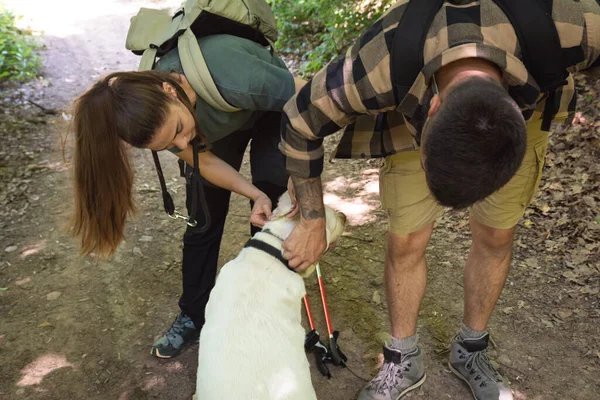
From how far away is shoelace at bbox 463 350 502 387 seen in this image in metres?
2.57

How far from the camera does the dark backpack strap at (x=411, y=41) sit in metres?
1.61

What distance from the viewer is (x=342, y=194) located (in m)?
4.64

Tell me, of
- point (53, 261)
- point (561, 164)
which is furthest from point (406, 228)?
point (53, 261)

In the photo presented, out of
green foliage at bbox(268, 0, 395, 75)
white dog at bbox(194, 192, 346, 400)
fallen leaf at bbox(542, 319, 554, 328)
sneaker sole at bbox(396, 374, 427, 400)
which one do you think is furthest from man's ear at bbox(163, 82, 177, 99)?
green foliage at bbox(268, 0, 395, 75)

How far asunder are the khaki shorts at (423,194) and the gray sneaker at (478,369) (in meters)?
0.73

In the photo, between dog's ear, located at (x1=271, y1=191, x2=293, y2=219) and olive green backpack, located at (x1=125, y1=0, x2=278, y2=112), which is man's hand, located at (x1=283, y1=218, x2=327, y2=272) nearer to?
dog's ear, located at (x1=271, y1=191, x2=293, y2=219)

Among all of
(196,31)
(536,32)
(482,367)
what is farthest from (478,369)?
(196,31)

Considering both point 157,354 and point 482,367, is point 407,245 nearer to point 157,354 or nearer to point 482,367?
point 482,367

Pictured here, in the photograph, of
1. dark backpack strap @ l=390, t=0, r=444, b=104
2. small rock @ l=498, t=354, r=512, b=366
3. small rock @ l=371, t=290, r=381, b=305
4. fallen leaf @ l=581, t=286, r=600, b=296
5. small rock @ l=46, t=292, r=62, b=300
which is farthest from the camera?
small rock @ l=46, t=292, r=62, b=300

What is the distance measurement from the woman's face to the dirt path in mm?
1509

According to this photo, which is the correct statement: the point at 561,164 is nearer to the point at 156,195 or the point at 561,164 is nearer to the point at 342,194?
the point at 342,194

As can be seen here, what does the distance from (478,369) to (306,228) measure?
1253mm

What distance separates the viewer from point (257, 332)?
1.96 metres

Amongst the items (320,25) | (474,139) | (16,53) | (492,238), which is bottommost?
(320,25)
